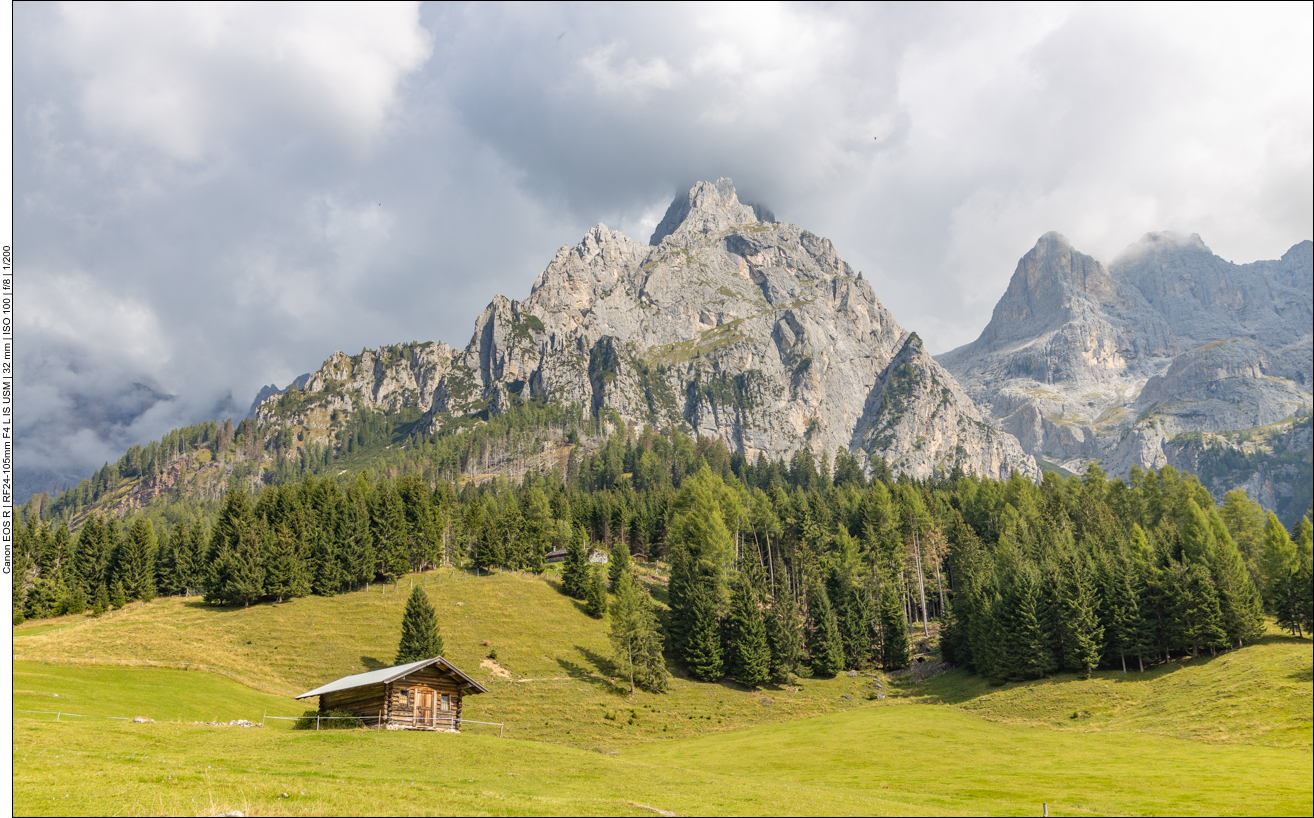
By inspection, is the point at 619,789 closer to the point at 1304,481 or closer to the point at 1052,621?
the point at 1304,481

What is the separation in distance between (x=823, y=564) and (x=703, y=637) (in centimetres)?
3412

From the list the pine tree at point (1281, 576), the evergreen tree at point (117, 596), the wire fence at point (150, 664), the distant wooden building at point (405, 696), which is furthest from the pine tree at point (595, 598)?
the pine tree at point (1281, 576)

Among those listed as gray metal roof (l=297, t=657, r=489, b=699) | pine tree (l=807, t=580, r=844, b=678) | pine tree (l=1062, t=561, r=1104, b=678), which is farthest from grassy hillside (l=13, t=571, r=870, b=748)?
pine tree (l=1062, t=561, r=1104, b=678)

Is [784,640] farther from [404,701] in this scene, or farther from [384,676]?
[384,676]

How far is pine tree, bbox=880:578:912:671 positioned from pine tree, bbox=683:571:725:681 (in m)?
25.9

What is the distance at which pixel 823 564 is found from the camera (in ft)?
387

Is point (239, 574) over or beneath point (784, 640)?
over

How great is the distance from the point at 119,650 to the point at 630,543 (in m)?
91.3

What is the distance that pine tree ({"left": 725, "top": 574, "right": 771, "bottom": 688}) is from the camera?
9038 cm

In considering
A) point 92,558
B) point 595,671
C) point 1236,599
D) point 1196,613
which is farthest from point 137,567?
point 1236,599

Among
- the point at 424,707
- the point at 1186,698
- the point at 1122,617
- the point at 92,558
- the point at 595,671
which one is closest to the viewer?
the point at 424,707

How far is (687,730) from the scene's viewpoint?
7000 centimetres

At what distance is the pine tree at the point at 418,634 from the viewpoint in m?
73.7

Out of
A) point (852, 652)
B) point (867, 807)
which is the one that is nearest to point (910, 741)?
point (867, 807)
